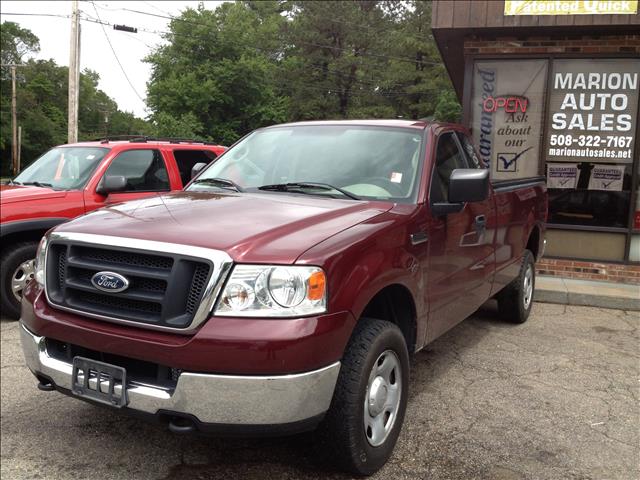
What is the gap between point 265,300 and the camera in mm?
2463

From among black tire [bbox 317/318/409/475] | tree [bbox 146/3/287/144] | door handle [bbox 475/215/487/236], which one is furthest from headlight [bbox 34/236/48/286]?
tree [bbox 146/3/287/144]

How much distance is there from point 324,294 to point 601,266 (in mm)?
6386

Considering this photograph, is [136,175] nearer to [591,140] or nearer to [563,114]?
[563,114]

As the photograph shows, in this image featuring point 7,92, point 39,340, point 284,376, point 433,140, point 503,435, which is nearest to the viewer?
point 284,376

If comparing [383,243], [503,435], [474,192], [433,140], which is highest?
[433,140]

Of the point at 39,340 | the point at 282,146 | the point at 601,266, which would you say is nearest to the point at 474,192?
the point at 282,146

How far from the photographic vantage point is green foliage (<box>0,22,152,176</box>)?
57688mm

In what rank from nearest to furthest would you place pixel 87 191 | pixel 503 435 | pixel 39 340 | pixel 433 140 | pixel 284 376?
pixel 284 376, pixel 39 340, pixel 503 435, pixel 433 140, pixel 87 191

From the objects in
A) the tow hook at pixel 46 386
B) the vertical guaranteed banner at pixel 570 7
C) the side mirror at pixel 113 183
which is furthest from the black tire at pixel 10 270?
the vertical guaranteed banner at pixel 570 7

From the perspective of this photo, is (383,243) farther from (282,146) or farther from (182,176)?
(182,176)

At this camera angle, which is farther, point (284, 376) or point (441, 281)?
point (441, 281)

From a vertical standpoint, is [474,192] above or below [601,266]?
above

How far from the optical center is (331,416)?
2.70 metres

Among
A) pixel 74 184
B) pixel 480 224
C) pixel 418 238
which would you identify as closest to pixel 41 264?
pixel 418 238
